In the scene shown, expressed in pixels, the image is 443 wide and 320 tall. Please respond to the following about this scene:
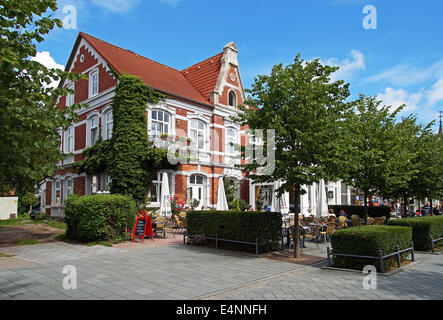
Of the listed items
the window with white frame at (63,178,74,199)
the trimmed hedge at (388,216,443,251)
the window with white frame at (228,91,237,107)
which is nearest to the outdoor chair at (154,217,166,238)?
the trimmed hedge at (388,216,443,251)

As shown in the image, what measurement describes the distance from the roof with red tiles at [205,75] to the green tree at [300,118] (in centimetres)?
1432

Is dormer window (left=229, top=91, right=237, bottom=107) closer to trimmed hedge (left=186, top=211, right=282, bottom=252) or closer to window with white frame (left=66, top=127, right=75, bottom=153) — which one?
window with white frame (left=66, top=127, right=75, bottom=153)

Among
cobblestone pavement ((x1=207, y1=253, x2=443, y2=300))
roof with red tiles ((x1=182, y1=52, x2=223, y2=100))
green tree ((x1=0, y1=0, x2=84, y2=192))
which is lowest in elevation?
cobblestone pavement ((x1=207, y1=253, x2=443, y2=300))

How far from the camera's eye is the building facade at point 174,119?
20.5m

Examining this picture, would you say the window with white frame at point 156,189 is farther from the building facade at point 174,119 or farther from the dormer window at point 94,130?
the dormer window at point 94,130

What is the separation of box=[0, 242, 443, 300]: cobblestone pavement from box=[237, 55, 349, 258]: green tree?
246 cm

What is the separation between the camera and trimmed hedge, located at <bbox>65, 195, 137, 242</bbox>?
12305mm

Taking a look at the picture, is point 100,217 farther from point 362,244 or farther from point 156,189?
point 362,244

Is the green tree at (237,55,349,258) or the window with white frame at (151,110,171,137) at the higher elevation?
the window with white frame at (151,110,171,137)

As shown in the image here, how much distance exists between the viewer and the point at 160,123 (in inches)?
808

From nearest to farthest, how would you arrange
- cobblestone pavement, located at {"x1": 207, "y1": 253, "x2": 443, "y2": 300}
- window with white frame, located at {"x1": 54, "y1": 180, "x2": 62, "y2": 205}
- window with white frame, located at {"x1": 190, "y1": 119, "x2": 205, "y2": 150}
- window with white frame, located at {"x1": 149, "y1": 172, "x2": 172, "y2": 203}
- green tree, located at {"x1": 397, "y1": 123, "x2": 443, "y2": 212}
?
cobblestone pavement, located at {"x1": 207, "y1": 253, "x2": 443, "y2": 300}
green tree, located at {"x1": 397, "y1": 123, "x2": 443, "y2": 212}
window with white frame, located at {"x1": 149, "y1": 172, "x2": 172, "y2": 203}
window with white frame, located at {"x1": 190, "y1": 119, "x2": 205, "y2": 150}
window with white frame, located at {"x1": 54, "y1": 180, "x2": 62, "y2": 205}
